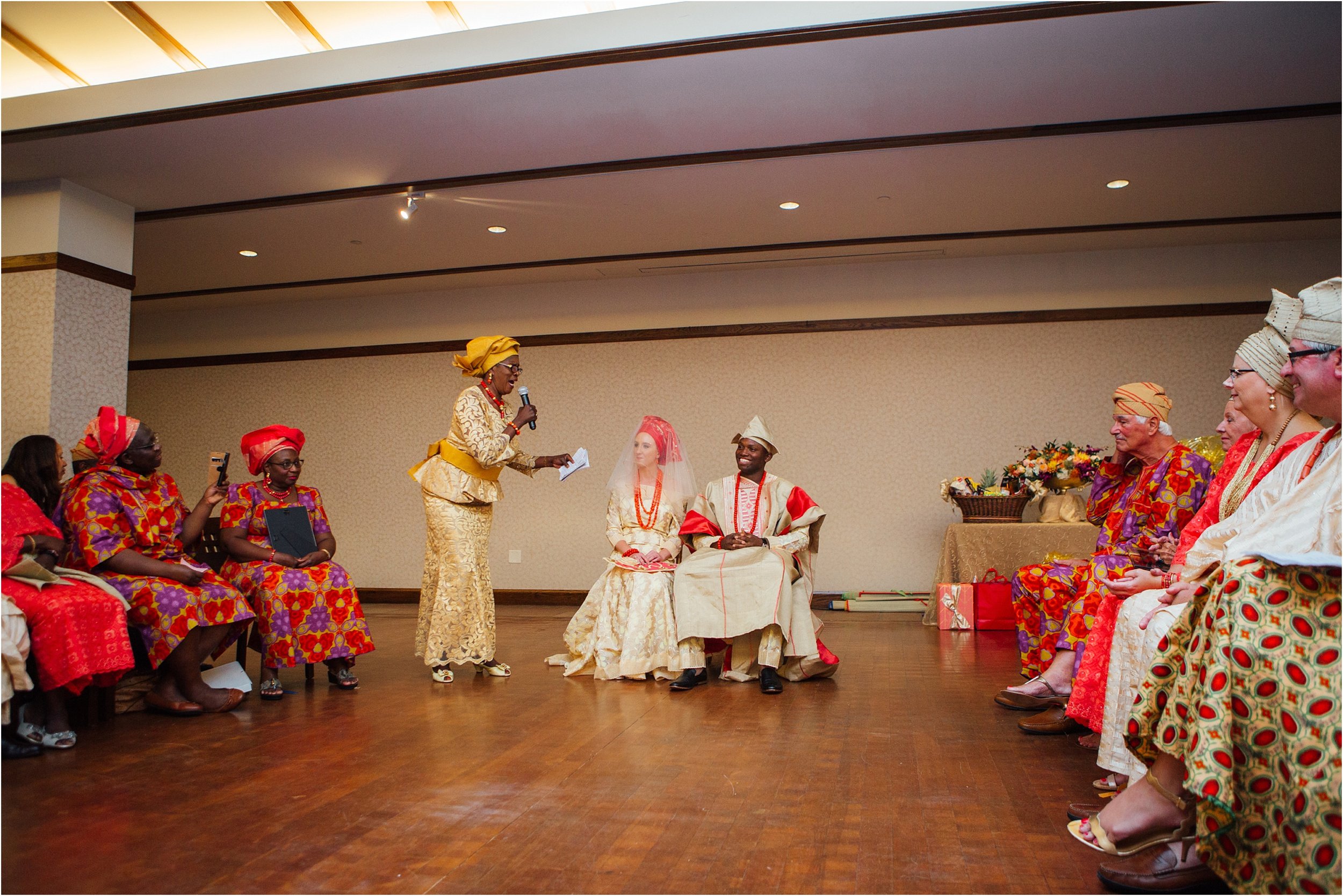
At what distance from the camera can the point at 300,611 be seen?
13.5 ft

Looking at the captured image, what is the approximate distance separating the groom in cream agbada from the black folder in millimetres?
1752

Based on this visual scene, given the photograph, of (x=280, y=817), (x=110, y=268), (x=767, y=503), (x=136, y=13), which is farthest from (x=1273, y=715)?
(x=110, y=268)

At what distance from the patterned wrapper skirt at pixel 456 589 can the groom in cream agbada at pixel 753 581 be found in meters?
0.96

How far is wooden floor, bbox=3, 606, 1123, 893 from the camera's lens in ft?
6.53

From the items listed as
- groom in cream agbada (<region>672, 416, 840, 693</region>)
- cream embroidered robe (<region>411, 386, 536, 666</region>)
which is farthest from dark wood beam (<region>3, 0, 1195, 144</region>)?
groom in cream agbada (<region>672, 416, 840, 693</region>)

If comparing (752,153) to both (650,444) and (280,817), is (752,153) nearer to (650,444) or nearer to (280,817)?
(650,444)

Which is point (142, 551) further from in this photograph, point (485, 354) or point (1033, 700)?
point (1033, 700)

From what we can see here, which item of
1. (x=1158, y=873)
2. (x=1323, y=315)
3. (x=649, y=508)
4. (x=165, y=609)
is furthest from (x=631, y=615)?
(x=1323, y=315)

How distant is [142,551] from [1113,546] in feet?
12.6

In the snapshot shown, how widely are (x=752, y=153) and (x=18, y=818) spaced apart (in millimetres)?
4698

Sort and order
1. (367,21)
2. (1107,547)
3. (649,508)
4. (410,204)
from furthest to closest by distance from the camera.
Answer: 1. (410,204)
2. (649,508)
3. (367,21)
4. (1107,547)

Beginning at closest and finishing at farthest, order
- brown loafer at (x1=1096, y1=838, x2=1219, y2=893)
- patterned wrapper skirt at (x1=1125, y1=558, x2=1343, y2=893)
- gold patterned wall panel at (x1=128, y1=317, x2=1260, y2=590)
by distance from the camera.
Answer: patterned wrapper skirt at (x1=1125, y1=558, x2=1343, y2=893) → brown loafer at (x1=1096, y1=838, x2=1219, y2=893) → gold patterned wall panel at (x1=128, y1=317, x2=1260, y2=590)

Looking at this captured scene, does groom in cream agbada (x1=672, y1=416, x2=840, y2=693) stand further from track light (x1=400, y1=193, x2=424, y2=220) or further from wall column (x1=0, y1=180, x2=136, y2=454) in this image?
wall column (x1=0, y1=180, x2=136, y2=454)

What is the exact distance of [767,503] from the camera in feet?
15.7
